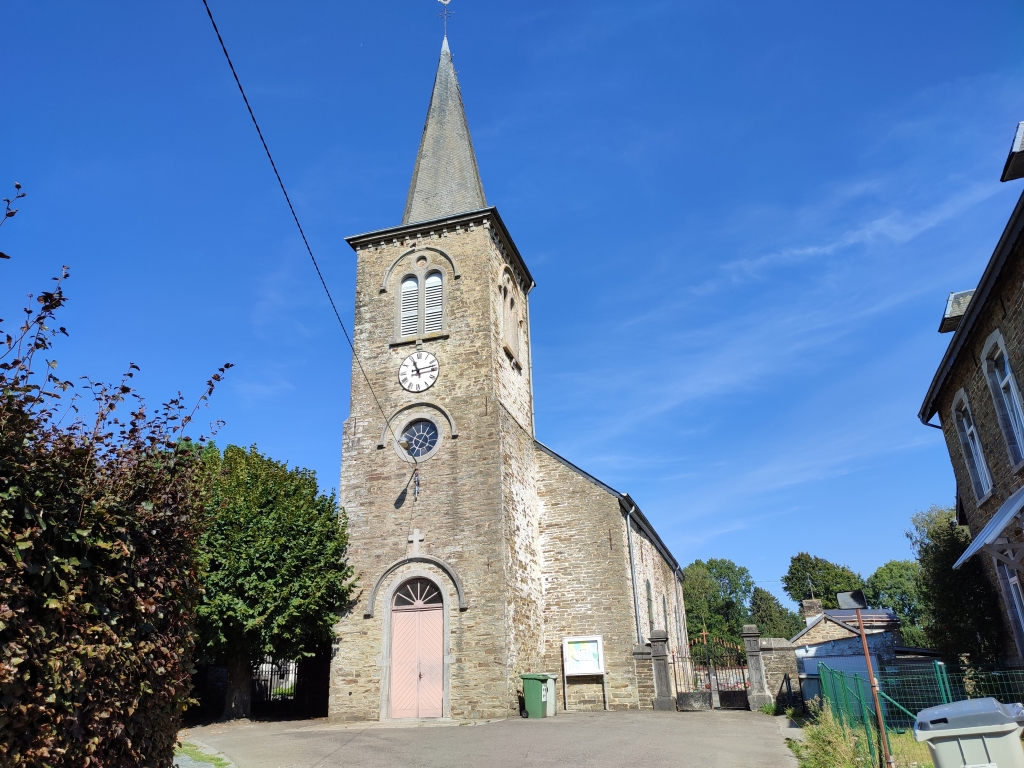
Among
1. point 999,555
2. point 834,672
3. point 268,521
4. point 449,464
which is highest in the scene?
point 449,464

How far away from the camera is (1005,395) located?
1206cm

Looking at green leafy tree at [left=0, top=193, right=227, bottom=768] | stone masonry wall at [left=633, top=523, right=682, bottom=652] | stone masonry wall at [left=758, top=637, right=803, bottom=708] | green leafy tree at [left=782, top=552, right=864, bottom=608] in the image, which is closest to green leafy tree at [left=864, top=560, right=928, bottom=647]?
green leafy tree at [left=782, top=552, right=864, bottom=608]

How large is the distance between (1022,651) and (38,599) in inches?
616

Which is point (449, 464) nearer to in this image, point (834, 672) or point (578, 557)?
point (578, 557)

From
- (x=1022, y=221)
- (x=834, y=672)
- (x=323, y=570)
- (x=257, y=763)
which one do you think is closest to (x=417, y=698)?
(x=323, y=570)

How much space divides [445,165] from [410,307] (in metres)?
5.93

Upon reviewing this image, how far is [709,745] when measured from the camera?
11.5 m

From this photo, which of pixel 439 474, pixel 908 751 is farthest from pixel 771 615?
pixel 908 751

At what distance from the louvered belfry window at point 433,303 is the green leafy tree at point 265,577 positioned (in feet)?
19.4

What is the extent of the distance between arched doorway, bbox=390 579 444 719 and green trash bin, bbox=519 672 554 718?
1982 millimetres

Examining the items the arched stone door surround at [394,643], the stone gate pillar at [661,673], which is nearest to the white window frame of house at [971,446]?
the stone gate pillar at [661,673]

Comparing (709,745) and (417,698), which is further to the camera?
(417,698)

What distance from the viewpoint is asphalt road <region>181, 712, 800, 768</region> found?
10062mm

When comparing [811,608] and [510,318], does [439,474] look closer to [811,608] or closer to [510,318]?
[510,318]
